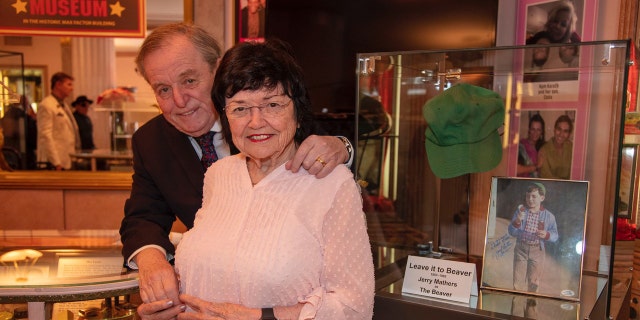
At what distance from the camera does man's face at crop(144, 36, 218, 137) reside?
5.22 feet

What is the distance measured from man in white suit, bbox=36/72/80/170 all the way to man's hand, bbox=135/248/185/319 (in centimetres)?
331

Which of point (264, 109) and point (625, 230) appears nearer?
point (264, 109)

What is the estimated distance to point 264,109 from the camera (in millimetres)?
1222

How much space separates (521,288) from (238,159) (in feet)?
2.77

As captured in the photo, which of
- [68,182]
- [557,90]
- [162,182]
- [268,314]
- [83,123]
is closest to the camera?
[268,314]

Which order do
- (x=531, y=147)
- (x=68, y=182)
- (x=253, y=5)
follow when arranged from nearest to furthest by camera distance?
(x=531, y=147), (x=253, y=5), (x=68, y=182)

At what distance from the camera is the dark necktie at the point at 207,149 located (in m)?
1.73

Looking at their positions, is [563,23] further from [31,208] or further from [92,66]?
[92,66]

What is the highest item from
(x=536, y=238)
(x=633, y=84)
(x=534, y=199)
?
(x=633, y=84)

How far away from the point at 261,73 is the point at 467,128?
70 cm

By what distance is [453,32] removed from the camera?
2406 mm

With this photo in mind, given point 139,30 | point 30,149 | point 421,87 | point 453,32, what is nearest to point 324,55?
point 453,32

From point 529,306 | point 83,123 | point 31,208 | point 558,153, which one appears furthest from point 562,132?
point 83,123

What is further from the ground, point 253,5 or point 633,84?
point 253,5
